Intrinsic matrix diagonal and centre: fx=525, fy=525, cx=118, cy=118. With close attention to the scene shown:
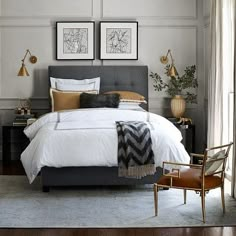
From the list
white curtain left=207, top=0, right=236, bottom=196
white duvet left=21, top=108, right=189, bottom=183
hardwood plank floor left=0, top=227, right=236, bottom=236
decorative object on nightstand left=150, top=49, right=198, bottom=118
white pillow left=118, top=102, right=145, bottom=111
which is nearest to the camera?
hardwood plank floor left=0, top=227, right=236, bottom=236

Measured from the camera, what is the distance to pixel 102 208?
194 inches

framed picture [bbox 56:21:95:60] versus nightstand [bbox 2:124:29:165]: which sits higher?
framed picture [bbox 56:21:95:60]

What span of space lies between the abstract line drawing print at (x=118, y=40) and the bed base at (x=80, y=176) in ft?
9.12

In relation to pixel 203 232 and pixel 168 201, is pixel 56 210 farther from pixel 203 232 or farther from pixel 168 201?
pixel 203 232

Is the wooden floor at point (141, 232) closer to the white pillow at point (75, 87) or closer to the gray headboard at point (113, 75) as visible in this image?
the white pillow at point (75, 87)

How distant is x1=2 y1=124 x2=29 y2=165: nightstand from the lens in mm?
7508

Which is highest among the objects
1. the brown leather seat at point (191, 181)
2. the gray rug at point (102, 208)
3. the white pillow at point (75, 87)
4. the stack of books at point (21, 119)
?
the white pillow at point (75, 87)

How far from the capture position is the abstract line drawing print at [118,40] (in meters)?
7.79

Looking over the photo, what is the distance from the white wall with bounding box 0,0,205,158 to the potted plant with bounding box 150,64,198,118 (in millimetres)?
112

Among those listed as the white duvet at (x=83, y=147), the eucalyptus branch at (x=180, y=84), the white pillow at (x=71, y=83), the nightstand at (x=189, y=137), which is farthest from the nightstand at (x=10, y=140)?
the nightstand at (x=189, y=137)

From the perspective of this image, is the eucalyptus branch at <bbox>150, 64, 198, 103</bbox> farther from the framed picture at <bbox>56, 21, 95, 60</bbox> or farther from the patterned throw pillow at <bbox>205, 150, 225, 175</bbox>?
the patterned throw pillow at <bbox>205, 150, 225, 175</bbox>

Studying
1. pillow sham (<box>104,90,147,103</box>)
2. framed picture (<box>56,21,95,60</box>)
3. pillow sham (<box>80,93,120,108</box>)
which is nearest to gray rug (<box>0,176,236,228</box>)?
pillow sham (<box>80,93,120,108</box>)

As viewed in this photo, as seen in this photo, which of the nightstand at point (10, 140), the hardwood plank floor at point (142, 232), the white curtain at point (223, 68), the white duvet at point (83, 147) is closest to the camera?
the hardwood plank floor at point (142, 232)

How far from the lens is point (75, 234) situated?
343cm
